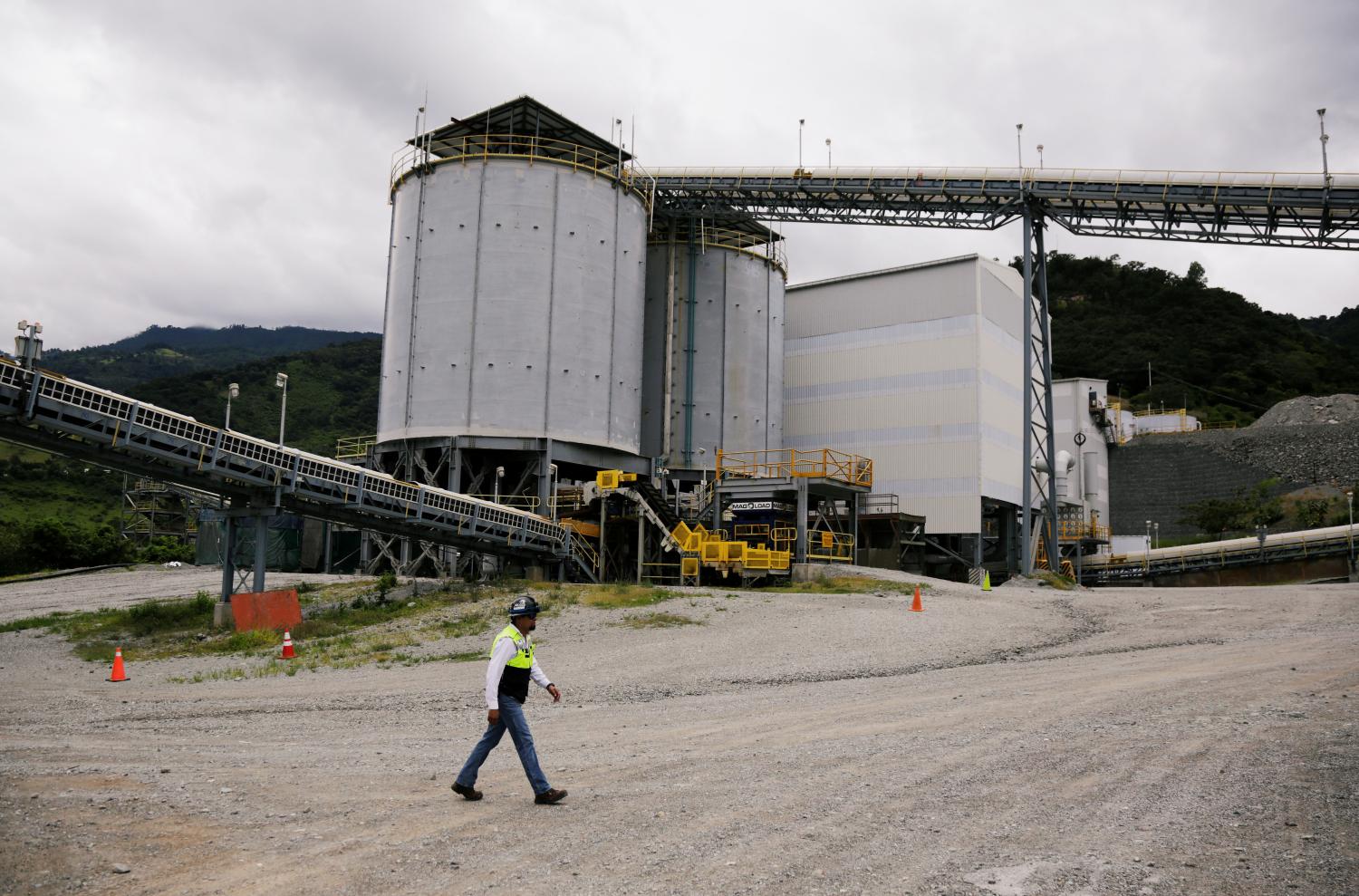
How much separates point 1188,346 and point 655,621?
374 feet

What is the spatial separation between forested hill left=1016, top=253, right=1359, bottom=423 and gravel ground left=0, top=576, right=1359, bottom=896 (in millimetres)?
96453

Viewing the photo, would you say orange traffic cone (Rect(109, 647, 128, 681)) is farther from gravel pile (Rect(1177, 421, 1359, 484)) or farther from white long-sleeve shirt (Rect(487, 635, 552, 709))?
gravel pile (Rect(1177, 421, 1359, 484))

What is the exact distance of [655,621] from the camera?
22.9m

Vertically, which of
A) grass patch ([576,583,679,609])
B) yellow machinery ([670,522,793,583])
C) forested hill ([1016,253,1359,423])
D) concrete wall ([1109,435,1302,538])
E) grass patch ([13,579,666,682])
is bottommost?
grass patch ([13,579,666,682])

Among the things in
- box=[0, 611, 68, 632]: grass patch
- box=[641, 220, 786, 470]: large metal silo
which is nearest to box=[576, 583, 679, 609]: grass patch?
box=[0, 611, 68, 632]: grass patch

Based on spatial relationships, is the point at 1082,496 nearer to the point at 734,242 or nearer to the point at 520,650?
the point at 734,242

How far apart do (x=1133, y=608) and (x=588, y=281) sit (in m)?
21.7

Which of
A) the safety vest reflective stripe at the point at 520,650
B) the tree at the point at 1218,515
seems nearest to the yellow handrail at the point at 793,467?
the safety vest reflective stripe at the point at 520,650

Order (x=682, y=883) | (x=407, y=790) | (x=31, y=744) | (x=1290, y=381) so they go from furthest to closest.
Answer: (x=1290, y=381), (x=31, y=744), (x=407, y=790), (x=682, y=883)

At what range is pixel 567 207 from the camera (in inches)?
1458

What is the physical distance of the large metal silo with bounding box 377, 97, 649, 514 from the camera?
35.4 meters

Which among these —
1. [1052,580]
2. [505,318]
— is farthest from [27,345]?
[1052,580]

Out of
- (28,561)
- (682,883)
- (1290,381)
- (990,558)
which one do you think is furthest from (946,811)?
(1290,381)

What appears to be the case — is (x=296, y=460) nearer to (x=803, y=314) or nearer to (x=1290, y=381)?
(x=803, y=314)
